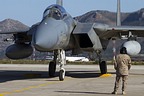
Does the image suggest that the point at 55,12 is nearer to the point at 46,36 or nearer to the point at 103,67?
the point at 46,36

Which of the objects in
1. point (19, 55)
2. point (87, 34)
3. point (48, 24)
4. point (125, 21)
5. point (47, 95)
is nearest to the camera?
point (47, 95)

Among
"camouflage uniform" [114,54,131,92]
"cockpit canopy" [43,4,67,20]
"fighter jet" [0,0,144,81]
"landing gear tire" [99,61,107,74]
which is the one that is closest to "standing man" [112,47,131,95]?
"camouflage uniform" [114,54,131,92]

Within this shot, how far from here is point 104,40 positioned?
20.2m

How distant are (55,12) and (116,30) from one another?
3.47 metres

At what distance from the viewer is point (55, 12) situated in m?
17.1

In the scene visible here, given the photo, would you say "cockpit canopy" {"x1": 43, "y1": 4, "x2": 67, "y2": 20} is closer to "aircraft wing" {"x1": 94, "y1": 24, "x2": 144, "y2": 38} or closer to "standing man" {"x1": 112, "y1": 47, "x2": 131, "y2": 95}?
"aircraft wing" {"x1": 94, "y1": 24, "x2": 144, "y2": 38}

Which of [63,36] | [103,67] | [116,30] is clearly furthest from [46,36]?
[103,67]

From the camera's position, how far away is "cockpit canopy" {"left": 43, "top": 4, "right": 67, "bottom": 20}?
17000 mm

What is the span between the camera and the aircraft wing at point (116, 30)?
18.5 metres

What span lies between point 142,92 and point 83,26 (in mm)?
6601

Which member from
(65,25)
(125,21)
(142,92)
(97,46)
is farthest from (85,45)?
(125,21)

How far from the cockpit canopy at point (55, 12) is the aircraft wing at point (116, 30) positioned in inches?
74.2

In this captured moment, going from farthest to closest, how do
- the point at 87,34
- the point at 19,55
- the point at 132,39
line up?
the point at 19,55 < the point at 132,39 < the point at 87,34

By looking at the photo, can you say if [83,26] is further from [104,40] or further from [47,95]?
[47,95]
